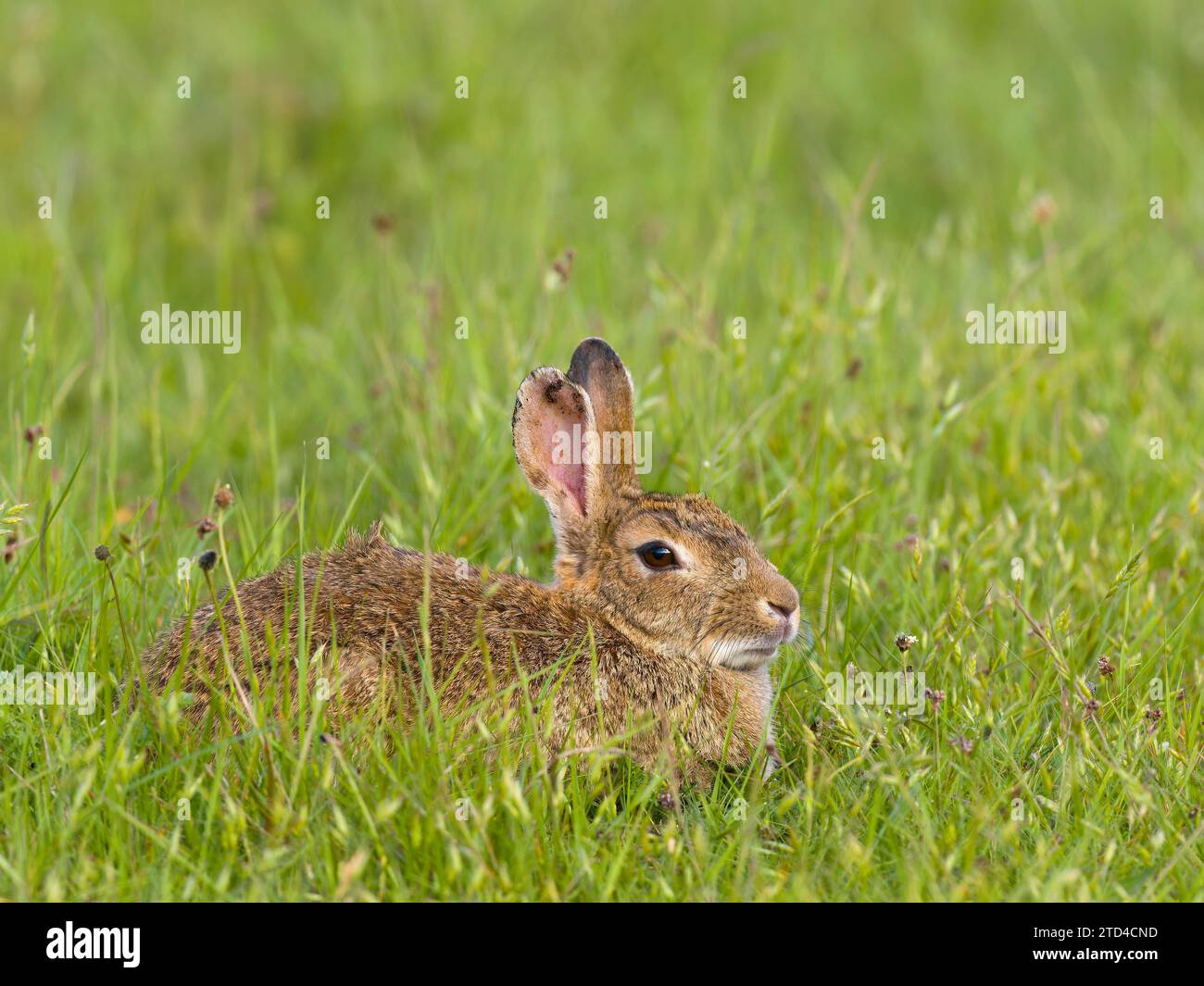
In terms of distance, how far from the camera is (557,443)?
5680 millimetres

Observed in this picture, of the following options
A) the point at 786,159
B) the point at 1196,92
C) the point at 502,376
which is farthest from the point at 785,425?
the point at 1196,92

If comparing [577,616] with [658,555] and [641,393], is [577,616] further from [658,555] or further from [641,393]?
[641,393]

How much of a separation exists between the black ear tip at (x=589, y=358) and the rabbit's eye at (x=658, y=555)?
68cm

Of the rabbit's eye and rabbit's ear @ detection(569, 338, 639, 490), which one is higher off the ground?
rabbit's ear @ detection(569, 338, 639, 490)

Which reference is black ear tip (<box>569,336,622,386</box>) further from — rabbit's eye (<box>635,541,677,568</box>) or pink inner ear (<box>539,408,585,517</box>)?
rabbit's eye (<box>635,541,677,568</box>)

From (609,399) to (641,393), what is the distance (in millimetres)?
850

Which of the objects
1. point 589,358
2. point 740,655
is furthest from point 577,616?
point 589,358

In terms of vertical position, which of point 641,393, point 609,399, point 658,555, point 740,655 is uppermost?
point 641,393

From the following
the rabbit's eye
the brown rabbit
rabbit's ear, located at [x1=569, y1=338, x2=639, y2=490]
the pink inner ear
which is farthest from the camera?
rabbit's ear, located at [x1=569, y1=338, x2=639, y2=490]

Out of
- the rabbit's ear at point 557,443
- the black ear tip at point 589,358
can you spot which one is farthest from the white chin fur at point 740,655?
the black ear tip at point 589,358

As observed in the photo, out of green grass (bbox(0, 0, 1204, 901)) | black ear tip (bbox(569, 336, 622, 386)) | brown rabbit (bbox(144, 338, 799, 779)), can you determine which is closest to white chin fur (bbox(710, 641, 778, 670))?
brown rabbit (bbox(144, 338, 799, 779))

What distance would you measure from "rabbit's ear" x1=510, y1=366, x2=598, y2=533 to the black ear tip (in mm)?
186

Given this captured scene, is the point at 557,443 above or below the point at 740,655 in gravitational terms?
above

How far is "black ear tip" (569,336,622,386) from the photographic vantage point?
580cm
